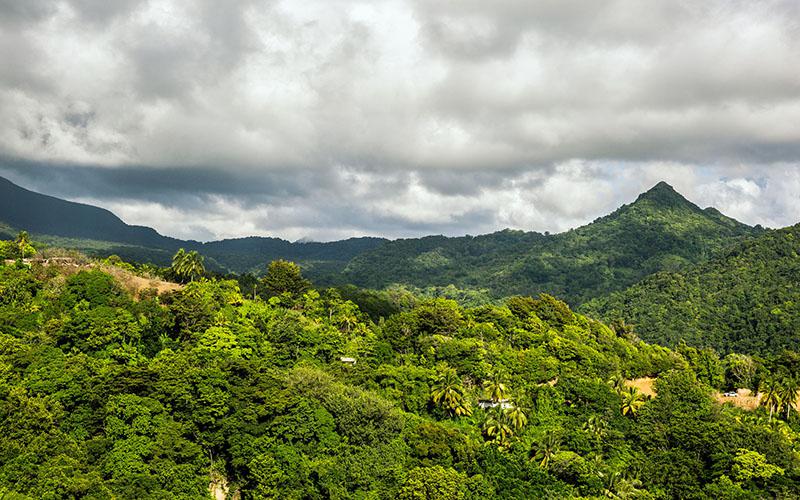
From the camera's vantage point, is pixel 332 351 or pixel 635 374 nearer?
pixel 332 351

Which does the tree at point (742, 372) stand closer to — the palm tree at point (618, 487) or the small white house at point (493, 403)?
the small white house at point (493, 403)

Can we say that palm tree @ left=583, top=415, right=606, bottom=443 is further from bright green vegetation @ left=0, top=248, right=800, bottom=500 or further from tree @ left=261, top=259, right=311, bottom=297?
tree @ left=261, top=259, right=311, bottom=297

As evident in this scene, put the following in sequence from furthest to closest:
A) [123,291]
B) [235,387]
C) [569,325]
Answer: [569,325] → [123,291] → [235,387]

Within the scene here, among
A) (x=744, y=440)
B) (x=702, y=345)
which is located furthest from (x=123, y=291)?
(x=702, y=345)

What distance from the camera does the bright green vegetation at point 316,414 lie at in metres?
47.9

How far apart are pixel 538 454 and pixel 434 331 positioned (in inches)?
1327

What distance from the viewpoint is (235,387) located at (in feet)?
186

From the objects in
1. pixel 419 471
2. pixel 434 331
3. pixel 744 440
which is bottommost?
pixel 419 471

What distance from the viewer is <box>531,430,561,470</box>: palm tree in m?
56.2

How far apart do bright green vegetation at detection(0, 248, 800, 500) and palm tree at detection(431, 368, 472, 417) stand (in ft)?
0.85

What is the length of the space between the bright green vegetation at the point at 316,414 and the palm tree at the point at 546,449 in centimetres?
43

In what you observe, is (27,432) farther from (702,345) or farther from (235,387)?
(702,345)

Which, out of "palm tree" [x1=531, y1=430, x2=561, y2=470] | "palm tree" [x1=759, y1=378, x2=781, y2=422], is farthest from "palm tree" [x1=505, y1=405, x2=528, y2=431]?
"palm tree" [x1=759, y1=378, x2=781, y2=422]

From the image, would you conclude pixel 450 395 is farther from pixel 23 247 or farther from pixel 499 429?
pixel 23 247
